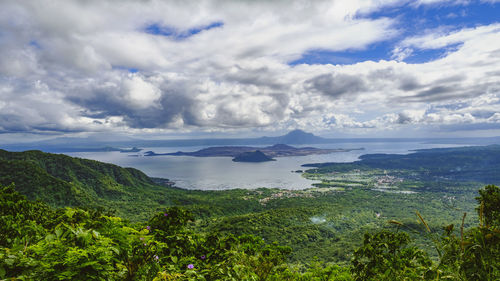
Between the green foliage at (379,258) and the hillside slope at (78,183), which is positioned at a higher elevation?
the green foliage at (379,258)

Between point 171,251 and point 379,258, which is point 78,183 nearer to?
point 171,251

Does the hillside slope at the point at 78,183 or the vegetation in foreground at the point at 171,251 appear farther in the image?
the hillside slope at the point at 78,183

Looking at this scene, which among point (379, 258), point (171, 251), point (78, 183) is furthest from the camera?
point (78, 183)

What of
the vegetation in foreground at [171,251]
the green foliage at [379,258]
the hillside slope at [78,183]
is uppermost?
the vegetation in foreground at [171,251]

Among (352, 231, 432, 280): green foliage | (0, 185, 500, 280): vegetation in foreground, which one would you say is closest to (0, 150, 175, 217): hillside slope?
(0, 185, 500, 280): vegetation in foreground

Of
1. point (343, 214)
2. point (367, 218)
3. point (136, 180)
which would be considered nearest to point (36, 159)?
point (136, 180)

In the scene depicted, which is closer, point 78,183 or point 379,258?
point 379,258

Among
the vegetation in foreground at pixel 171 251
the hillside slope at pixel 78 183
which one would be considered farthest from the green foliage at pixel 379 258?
the hillside slope at pixel 78 183

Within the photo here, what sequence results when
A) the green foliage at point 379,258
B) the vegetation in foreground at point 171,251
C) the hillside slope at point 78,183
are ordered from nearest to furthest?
the vegetation in foreground at point 171,251 < the green foliage at point 379,258 < the hillside slope at point 78,183

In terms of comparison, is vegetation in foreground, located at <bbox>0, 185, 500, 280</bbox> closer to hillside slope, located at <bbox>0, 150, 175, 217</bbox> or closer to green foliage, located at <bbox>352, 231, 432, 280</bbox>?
green foliage, located at <bbox>352, 231, 432, 280</bbox>

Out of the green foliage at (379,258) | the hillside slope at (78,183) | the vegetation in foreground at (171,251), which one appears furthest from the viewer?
the hillside slope at (78,183)

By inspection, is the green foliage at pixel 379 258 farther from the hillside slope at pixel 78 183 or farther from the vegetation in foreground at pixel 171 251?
the hillside slope at pixel 78 183

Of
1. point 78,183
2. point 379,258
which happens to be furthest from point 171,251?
point 78,183
